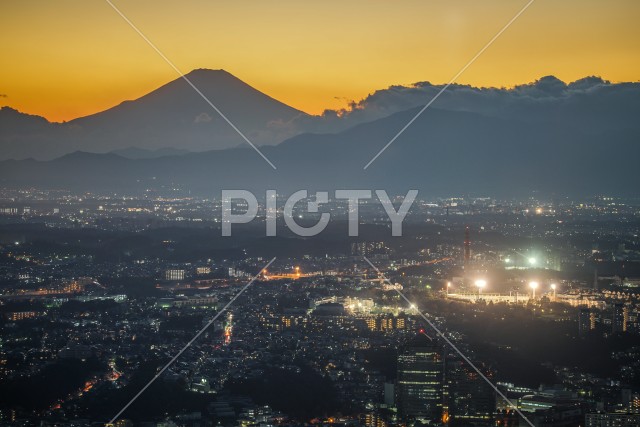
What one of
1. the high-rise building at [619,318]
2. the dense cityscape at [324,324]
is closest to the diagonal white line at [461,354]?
the dense cityscape at [324,324]

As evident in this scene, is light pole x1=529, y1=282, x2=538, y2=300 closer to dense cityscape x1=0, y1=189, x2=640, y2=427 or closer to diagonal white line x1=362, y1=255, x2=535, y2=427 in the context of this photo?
dense cityscape x1=0, y1=189, x2=640, y2=427

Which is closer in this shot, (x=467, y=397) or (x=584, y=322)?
(x=467, y=397)

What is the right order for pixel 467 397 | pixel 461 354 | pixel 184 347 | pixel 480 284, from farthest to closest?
pixel 480 284
pixel 184 347
pixel 461 354
pixel 467 397

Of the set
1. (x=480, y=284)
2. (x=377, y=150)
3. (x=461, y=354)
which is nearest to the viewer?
(x=461, y=354)

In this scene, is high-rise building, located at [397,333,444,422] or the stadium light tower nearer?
high-rise building, located at [397,333,444,422]

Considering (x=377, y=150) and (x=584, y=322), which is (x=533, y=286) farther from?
(x=377, y=150)

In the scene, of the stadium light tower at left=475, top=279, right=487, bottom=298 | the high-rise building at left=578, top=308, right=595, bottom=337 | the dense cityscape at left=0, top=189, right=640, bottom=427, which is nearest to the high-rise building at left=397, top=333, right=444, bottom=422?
the dense cityscape at left=0, top=189, right=640, bottom=427

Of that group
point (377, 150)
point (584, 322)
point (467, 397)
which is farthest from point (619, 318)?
point (377, 150)
